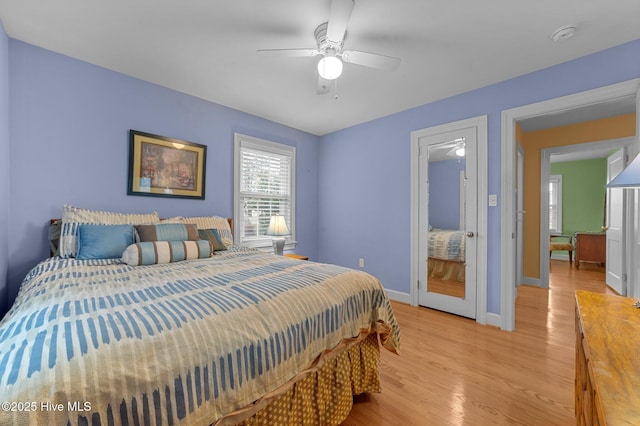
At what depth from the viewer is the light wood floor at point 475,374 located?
154 centimetres

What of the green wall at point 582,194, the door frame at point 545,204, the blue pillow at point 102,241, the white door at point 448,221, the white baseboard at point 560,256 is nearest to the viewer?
the blue pillow at point 102,241

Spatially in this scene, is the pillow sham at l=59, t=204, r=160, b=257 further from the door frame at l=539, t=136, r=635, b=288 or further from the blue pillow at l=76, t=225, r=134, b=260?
the door frame at l=539, t=136, r=635, b=288

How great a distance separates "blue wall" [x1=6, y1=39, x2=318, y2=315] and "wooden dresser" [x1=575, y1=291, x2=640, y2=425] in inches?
128

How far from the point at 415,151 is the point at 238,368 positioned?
3121 mm

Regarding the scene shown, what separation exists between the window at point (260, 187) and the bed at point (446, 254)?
1999 millimetres

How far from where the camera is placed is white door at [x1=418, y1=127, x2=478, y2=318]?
2918 mm

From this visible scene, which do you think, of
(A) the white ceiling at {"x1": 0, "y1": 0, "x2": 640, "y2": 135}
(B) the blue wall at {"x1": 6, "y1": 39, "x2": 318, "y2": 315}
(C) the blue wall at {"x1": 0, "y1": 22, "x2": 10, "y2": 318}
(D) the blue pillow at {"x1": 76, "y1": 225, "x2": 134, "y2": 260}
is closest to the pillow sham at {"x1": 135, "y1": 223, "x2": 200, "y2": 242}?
(D) the blue pillow at {"x1": 76, "y1": 225, "x2": 134, "y2": 260}

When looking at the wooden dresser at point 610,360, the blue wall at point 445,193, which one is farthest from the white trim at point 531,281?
the wooden dresser at point 610,360

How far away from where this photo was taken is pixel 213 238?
2592 mm

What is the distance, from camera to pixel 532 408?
1582 millimetres

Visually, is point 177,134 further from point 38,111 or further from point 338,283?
point 338,283

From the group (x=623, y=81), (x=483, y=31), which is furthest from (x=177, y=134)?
(x=623, y=81)

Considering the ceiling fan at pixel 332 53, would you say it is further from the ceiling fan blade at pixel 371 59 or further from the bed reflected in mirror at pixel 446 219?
the bed reflected in mirror at pixel 446 219

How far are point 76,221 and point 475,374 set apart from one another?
3.26m
